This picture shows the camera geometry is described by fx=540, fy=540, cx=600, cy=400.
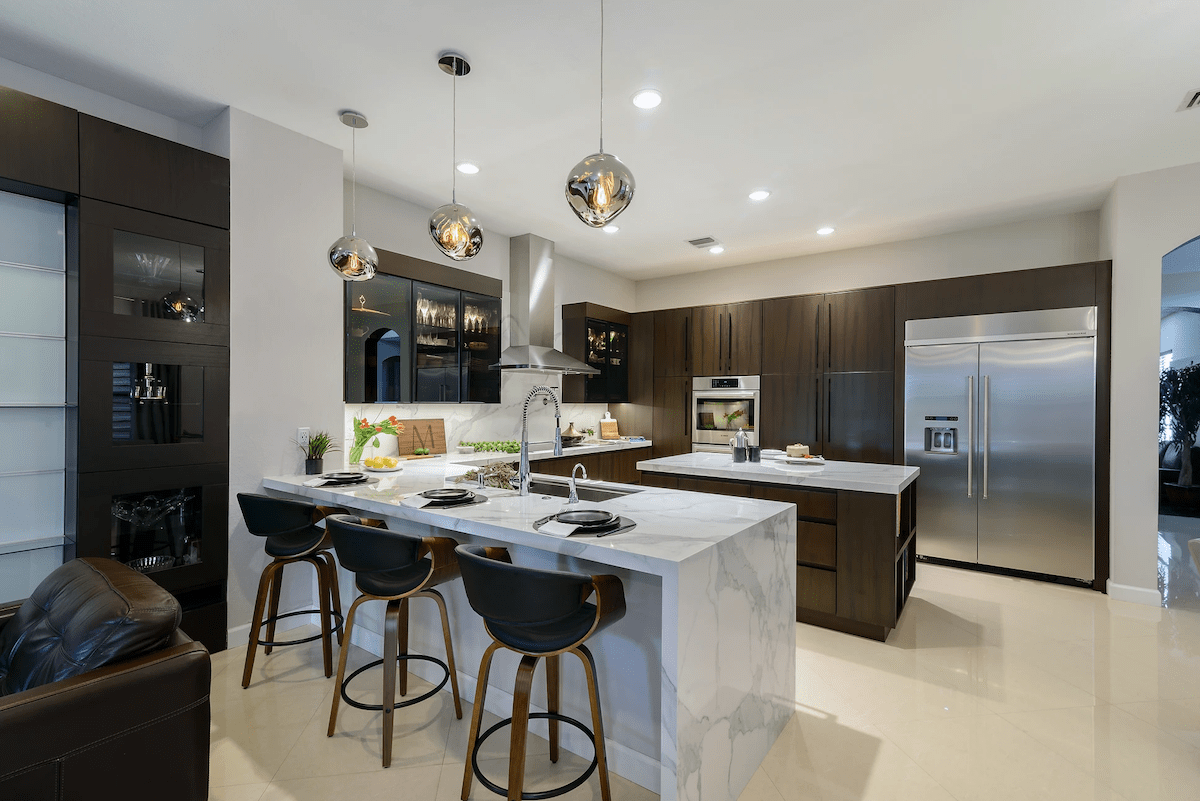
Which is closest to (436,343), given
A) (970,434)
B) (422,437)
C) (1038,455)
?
(422,437)

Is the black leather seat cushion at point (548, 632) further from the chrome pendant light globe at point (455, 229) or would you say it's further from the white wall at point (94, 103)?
the white wall at point (94, 103)

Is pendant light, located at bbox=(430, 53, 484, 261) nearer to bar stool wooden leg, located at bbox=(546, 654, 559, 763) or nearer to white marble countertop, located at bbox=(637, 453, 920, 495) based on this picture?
bar stool wooden leg, located at bbox=(546, 654, 559, 763)

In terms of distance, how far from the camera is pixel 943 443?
446 centimetres

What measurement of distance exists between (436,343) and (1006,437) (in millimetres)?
4518

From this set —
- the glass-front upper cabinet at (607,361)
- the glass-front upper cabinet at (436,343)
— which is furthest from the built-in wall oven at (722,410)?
the glass-front upper cabinet at (436,343)

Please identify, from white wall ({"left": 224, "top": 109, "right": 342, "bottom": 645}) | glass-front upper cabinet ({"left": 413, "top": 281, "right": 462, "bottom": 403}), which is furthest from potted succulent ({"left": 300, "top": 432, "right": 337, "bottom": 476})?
glass-front upper cabinet ({"left": 413, "top": 281, "right": 462, "bottom": 403})

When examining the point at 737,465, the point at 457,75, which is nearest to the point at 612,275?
the point at 737,465

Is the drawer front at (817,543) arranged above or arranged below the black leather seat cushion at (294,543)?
below

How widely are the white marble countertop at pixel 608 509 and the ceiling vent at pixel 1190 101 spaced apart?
2.98 m

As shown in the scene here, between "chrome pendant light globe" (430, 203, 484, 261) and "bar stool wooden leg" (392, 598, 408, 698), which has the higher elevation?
"chrome pendant light globe" (430, 203, 484, 261)

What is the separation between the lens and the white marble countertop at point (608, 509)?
161 centimetres

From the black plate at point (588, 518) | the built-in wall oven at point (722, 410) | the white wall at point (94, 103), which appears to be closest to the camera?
the black plate at point (588, 518)

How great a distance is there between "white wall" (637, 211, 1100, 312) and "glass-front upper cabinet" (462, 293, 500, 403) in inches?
105

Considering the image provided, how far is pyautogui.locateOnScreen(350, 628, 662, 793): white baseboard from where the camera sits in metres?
1.87
